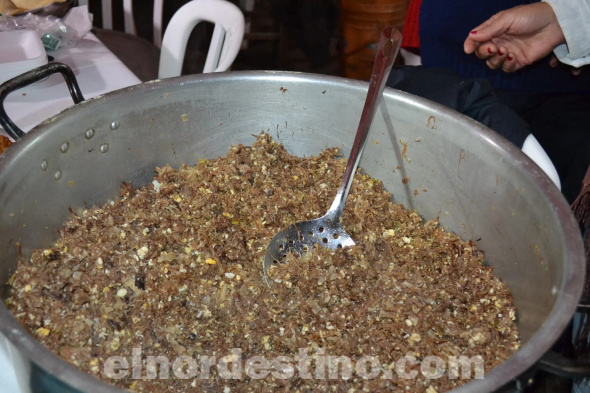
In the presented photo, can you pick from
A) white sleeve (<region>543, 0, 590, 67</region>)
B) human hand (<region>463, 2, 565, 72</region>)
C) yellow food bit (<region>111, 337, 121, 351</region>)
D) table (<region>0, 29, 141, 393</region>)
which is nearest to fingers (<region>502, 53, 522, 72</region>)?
human hand (<region>463, 2, 565, 72</region>)

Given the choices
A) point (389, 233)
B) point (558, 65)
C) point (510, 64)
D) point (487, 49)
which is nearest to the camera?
point (389, 233)

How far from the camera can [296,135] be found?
4.03 feet

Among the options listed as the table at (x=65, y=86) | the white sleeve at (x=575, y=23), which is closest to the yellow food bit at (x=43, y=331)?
the table at (x=65, y=86)

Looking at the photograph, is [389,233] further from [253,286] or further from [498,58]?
[498,58]

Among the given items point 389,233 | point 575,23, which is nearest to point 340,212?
point 389,233

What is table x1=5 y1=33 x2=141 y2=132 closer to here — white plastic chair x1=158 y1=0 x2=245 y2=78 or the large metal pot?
white plastic chair x1=158 y1=0 x2=245 y2=78

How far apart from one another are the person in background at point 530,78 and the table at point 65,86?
103cm

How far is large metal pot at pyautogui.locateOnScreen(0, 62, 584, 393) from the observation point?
0.86m

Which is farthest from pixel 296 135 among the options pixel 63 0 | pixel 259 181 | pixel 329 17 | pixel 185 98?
pixel 329 17

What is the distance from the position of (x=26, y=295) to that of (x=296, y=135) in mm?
642

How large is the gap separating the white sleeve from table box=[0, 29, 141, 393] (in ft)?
4.04

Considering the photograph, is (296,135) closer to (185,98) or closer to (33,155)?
(185,98)

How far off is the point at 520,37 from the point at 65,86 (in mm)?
1355

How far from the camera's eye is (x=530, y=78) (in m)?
1.78
